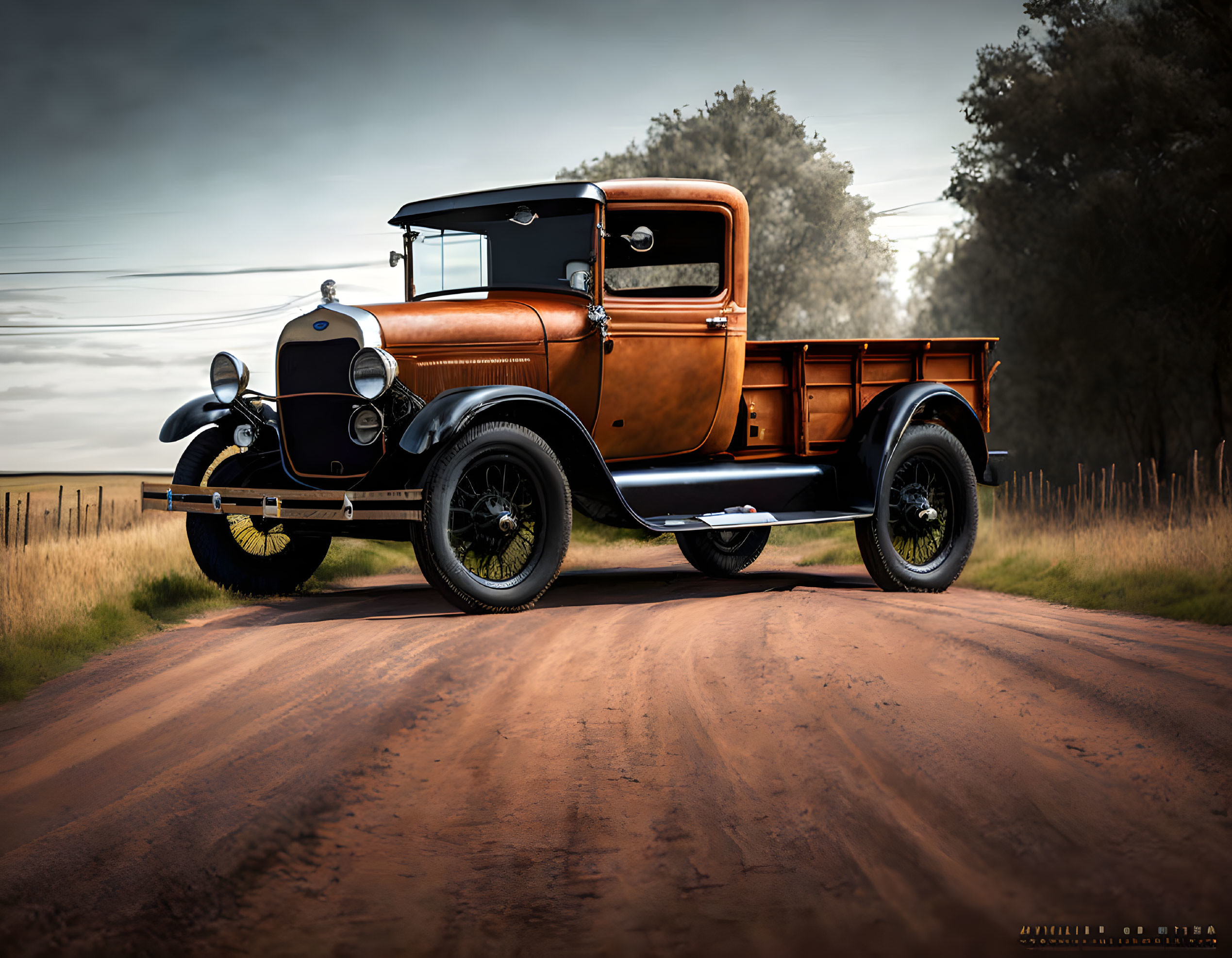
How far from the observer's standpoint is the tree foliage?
15.5 m

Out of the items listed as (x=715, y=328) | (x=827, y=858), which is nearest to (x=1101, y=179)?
(x=715, y=328)

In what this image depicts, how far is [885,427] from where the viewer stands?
809 centimetres

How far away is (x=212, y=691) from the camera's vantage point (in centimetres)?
484

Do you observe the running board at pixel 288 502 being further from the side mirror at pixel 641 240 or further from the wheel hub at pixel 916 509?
the wheel hub at pixel 916 509

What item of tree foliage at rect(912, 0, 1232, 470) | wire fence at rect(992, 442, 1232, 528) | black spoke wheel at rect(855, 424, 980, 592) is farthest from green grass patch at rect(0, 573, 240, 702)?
tree foliage at rect(912, 0, 1232, 470)

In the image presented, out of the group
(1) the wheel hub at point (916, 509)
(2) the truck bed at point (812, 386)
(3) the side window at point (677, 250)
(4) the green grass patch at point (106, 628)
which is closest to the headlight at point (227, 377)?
(4) the green grass patch at point (106, 628)

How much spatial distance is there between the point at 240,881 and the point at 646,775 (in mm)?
1321

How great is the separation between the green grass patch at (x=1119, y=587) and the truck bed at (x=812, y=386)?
5.68 feet

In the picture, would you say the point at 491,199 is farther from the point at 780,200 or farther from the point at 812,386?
the point at 780,200

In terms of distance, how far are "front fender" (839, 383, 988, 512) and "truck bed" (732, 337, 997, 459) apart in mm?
126

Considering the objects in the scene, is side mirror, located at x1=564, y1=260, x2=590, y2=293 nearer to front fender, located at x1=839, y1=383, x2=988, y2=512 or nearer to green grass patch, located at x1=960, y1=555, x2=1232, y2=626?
front fender, located at x1=839, y1=383, x2=988, y2=512

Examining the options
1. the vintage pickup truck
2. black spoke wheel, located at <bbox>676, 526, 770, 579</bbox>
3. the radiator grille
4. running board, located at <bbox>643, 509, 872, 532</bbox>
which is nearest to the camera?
the vintage pickup truck

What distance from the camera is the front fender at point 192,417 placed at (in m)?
7.42

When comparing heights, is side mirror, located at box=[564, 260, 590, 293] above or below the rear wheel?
above
